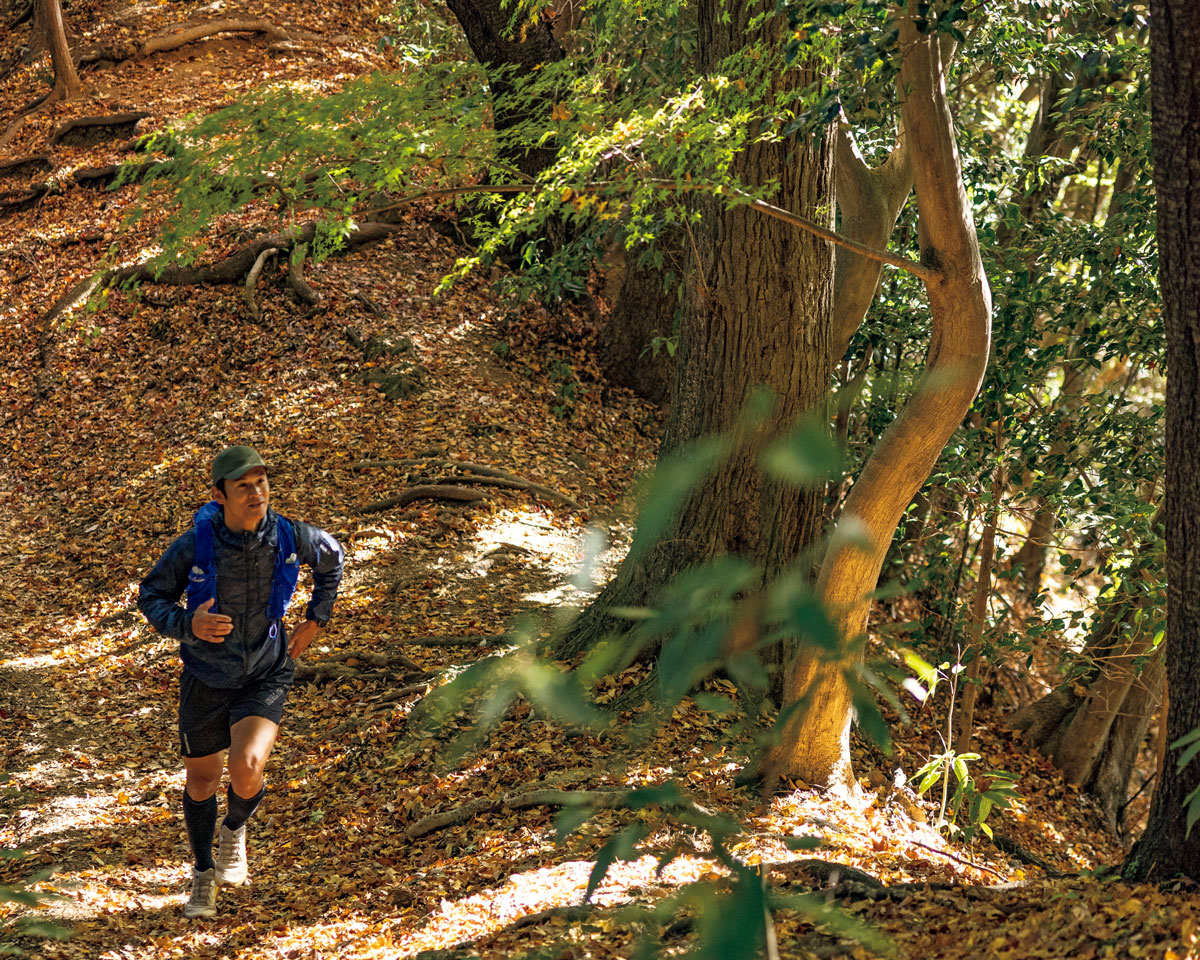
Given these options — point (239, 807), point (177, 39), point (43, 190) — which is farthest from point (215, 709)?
point (177, 39)

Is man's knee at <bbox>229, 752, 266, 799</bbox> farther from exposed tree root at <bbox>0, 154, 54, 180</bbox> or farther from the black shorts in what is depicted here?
exposed tree root at <bbox>0, 154, 54, 180</bbox>

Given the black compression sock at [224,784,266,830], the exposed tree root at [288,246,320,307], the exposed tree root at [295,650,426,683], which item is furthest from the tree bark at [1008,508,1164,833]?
the exposed tree root at [288,246,320,307]

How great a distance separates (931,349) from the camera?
17.3 ft

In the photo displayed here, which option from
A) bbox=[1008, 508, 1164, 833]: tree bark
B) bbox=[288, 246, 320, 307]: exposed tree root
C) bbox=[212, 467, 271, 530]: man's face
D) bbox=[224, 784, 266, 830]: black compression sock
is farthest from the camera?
bbox=[288, 246, 320, 307]: exposed tree root

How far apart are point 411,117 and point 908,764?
5.65m

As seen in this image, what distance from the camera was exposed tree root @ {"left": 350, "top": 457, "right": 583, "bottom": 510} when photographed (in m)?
9.62

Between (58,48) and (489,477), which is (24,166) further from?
(489,477)

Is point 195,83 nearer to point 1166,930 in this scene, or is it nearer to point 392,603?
point 392,603

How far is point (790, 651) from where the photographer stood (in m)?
5.85

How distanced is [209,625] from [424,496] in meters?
5.28

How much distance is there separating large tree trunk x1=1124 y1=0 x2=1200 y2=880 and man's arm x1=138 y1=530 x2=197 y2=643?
3.84 m

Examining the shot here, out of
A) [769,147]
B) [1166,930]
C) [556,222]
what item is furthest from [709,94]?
[556,222]

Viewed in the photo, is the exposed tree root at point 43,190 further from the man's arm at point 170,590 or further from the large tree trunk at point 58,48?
the man's arm at point 170,590

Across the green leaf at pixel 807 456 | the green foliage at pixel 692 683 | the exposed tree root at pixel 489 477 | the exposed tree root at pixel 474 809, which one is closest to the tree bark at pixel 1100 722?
the exposed tree root at pixel 489 477
